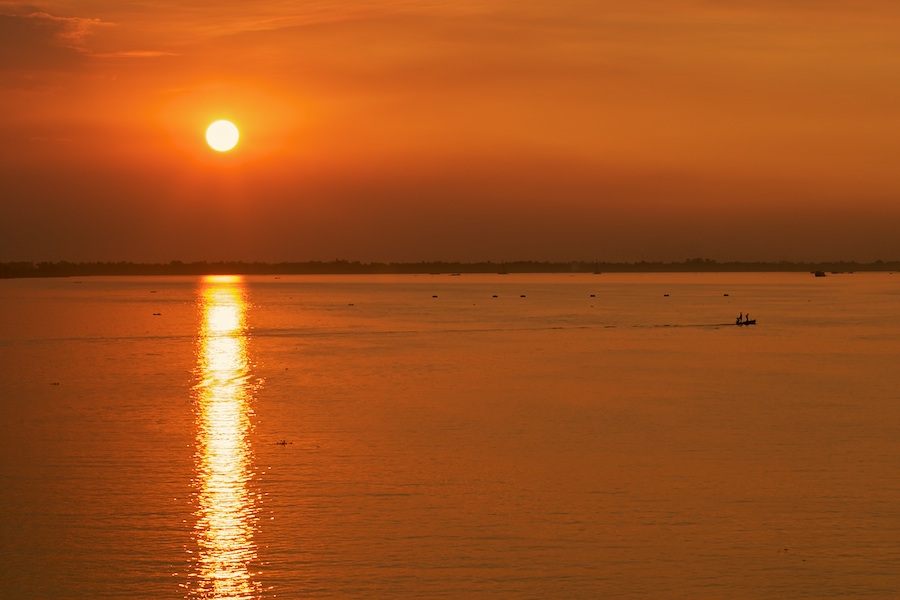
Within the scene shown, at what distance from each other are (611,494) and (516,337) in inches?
1328

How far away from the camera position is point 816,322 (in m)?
61.6

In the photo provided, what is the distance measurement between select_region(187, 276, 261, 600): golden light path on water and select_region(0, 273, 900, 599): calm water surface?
0.05m

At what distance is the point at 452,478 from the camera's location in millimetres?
16656

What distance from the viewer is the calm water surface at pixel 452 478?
38.4 ft

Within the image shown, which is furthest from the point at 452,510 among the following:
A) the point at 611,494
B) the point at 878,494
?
the point at 878,494

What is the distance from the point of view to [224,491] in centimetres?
1565

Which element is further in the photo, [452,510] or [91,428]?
[91,428]

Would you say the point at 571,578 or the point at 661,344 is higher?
the point at 661,344

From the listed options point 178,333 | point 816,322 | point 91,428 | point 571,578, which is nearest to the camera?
point 571,578

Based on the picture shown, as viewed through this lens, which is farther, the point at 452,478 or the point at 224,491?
the point at 452,478

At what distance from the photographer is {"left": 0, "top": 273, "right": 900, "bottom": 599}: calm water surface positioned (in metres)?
11.7

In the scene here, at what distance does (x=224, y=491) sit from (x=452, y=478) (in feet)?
11.3

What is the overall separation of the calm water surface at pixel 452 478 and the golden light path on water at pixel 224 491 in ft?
0.18

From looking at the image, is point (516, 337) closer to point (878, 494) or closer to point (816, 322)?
point (816, 322)
